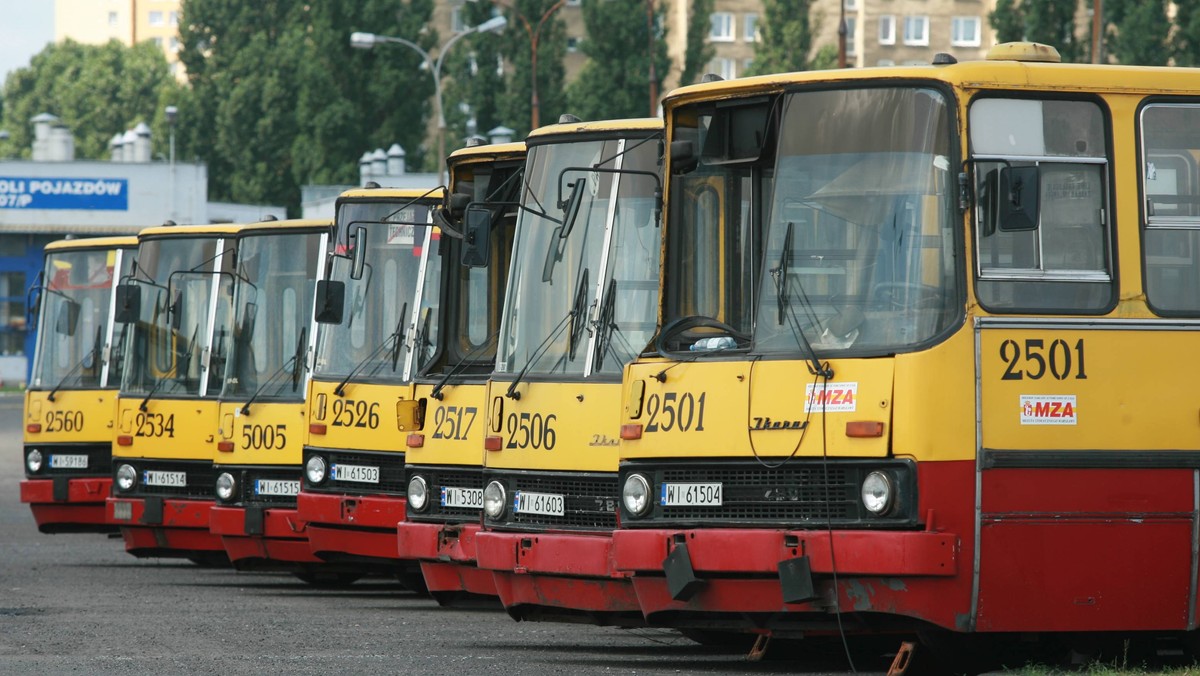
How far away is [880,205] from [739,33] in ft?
362

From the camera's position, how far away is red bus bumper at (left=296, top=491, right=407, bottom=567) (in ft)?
55.7

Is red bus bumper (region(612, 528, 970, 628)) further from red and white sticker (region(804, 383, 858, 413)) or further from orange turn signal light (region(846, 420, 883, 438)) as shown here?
red and white sticker (region(804, 383, 858, 413))

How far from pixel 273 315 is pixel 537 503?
7.30 m

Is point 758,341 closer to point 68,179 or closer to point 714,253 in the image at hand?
point 714,253

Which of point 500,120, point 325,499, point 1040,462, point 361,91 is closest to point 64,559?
point 325,499

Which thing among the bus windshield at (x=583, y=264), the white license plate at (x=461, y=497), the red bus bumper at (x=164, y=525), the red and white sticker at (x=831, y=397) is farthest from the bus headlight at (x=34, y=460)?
the red and white sticker at (x=831, y=397)

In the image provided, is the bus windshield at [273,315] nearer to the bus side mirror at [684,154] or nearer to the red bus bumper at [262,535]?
the red bus bumper at [262,535]

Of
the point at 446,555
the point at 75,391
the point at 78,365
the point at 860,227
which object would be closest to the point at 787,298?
the point at 860,227

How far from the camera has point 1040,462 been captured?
10461 millimetres

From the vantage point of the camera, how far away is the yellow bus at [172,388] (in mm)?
20469

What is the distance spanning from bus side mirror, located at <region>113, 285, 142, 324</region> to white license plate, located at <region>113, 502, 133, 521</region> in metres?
1.81

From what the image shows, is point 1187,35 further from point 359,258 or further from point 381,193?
point 359,258

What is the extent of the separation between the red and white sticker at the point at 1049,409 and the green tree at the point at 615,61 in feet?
183

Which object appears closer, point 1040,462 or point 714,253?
point 1040,462
